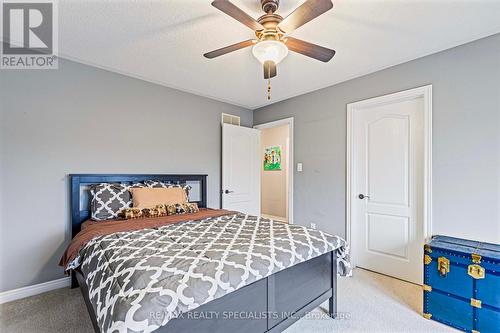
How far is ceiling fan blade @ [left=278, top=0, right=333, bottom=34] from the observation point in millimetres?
1388

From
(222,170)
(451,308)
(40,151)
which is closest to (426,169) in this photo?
(451,308)

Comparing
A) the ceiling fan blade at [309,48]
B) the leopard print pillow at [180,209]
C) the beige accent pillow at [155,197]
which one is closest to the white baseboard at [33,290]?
the beige accent pillow at [155,197]

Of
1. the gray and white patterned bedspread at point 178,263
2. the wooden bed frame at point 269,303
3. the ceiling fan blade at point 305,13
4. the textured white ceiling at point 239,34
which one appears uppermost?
the textured white ceiling at point 239,34

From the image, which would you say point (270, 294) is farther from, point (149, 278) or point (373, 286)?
point (373, 286)

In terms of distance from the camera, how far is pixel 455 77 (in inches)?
94.6

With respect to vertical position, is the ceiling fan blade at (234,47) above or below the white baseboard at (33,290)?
above

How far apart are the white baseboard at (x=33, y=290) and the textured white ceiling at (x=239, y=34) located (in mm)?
2412

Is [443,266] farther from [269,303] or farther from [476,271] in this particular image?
[269,303]

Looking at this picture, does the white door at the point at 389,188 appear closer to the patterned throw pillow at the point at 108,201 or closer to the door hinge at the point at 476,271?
the door hinge at the point at 476,271

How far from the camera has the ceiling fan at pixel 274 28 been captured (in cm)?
146

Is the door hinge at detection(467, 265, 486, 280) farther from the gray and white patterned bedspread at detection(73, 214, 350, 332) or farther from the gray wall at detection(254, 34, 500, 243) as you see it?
the gray and white patterned bedspread at detection(73, 214, 350, 332)

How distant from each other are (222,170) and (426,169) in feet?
8.86

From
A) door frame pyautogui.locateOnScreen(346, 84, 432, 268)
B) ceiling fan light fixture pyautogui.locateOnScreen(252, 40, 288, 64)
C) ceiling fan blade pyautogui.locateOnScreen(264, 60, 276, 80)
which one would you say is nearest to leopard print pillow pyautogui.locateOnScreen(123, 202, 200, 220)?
ceiling fan blade pyautogui.locateOnScreen(264, 60, 276, 80)

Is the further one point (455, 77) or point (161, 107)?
point (161, 107)
